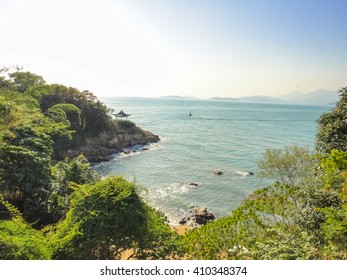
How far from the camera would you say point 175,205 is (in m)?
24.1

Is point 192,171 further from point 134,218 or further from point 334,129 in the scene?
point 134,218

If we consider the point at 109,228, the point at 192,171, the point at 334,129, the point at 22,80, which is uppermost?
the point at 22,80

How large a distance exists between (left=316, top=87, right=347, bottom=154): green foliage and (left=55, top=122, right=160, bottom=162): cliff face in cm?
3079

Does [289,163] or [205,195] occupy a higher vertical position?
[289,163]

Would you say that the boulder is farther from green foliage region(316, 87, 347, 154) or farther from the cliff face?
the cliff face

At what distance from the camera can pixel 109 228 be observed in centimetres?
703

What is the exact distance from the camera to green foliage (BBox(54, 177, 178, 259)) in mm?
6898

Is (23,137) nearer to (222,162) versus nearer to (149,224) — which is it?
(149,224)

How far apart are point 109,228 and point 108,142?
3873 cm

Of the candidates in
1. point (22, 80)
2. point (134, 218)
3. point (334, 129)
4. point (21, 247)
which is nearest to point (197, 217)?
point (334, 129)

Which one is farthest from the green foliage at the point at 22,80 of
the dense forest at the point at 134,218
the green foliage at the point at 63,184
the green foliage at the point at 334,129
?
the green foliage at the point at 334,129

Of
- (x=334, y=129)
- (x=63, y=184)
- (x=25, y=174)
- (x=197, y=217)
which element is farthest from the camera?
(x=197, y=217)
